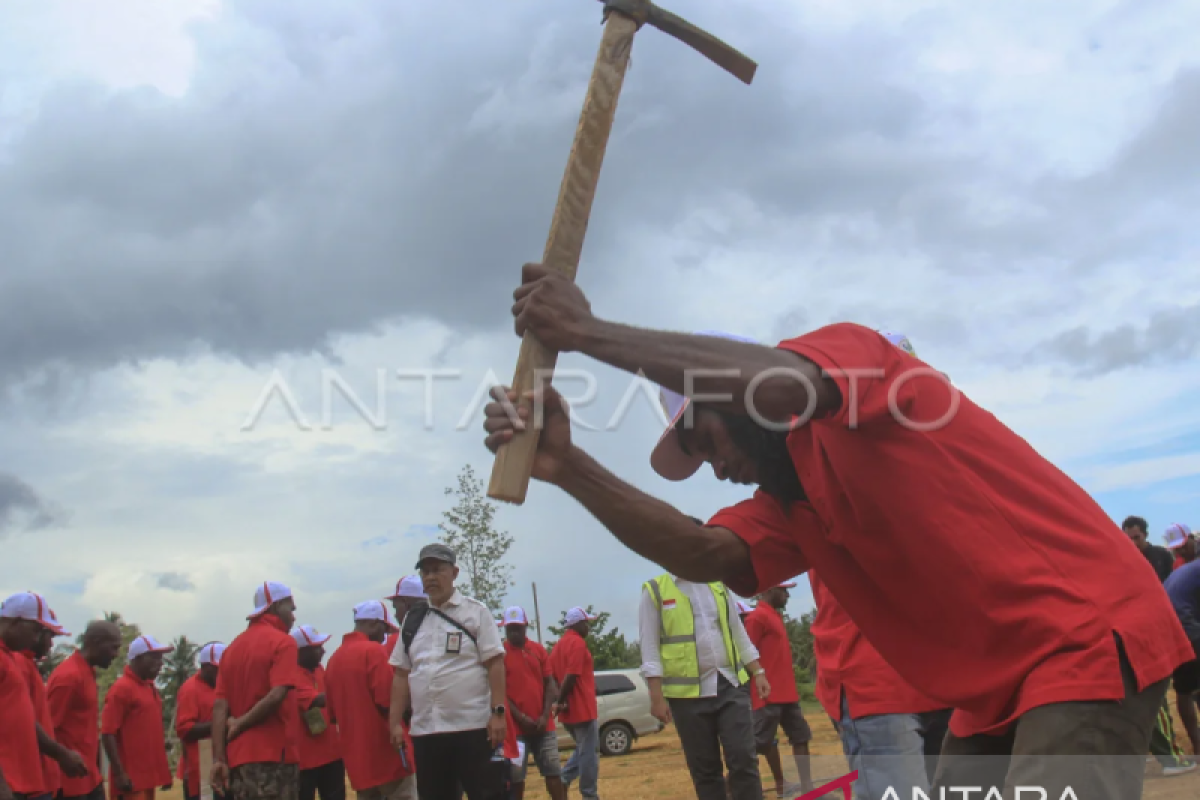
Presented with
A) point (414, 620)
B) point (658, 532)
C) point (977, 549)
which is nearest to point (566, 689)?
point (414, 620)

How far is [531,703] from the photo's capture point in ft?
34.6

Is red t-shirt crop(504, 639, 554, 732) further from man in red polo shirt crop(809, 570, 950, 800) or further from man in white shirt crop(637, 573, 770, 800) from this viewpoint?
man in red polo shirt crop(809, 570, 950, 800)

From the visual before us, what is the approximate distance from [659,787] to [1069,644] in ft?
40.3

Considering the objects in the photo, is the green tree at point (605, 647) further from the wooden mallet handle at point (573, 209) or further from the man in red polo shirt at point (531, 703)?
the wooden mallet handle at point (573, 209)

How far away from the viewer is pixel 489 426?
2.62 m

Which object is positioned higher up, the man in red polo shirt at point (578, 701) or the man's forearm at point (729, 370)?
the man's forearm at point (729, 370)

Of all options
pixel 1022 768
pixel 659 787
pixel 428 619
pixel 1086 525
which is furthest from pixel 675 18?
pixel 659 787

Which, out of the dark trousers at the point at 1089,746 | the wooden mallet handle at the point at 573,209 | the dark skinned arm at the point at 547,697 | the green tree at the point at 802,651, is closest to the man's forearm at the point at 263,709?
the dark skinned arm at the point at 547,697

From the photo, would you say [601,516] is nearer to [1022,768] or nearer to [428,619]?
[1022,768]

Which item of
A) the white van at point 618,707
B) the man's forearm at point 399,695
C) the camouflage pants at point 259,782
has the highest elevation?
the man's forearm at point 399,695

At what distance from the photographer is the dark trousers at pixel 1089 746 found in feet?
6.88

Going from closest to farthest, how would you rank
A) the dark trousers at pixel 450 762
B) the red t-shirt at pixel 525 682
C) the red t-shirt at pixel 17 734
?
the red t-shirt at pixel 17 734 < the dark trousers at pixel 450 762 < the red t-shirt at pixel 525 682

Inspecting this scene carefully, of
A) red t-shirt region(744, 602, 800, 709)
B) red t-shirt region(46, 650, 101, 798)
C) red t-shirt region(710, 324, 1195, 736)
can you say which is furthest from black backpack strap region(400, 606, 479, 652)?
red t-shirt region(710, 324, 1195, 736)

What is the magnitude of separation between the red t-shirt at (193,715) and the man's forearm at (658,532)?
8.41 metres
